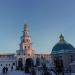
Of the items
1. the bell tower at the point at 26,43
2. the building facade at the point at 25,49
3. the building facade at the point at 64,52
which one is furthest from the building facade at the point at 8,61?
the building facade at the point at 64,52

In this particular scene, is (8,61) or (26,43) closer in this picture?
(26,43)

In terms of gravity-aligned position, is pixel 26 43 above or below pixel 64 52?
above

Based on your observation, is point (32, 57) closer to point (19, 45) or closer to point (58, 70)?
point (19, 45)

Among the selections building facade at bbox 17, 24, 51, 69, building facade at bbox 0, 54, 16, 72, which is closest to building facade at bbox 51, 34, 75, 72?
building facade at bbox 17, 24, 51, 69

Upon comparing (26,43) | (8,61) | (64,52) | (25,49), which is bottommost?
(64,52)

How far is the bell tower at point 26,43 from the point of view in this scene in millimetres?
66312

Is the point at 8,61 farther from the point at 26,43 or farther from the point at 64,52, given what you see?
the point at 64,52

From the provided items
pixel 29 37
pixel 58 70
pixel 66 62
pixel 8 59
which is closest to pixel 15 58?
pixel 8 59

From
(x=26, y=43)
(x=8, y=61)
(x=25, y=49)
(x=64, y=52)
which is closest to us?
(x=64, y=52)

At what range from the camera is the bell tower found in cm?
6631

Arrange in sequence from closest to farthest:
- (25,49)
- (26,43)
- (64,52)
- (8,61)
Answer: (64,52) < (26,43) < (25,49) < (8,61)

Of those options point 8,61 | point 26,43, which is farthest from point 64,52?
point 8,61

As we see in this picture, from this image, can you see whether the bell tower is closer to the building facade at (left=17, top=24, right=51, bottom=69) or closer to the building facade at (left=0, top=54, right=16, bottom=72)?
the building facade at (left=17, top=24, right=51, bottom=69)

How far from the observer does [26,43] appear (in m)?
66.8
